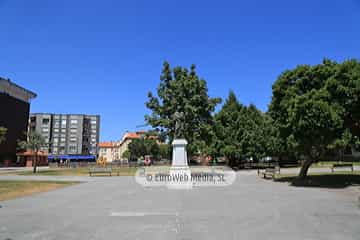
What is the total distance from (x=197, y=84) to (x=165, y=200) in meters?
29.0

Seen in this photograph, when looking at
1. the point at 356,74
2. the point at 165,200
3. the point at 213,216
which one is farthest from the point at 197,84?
the point at 213,216

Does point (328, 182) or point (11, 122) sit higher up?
point (11, 122)

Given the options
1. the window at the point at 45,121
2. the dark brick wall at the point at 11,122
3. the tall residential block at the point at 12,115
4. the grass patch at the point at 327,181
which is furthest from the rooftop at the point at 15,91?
the grass patch at the point at 327,181

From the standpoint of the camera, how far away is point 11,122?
2640 inches

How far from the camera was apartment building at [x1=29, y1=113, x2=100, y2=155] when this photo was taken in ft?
372

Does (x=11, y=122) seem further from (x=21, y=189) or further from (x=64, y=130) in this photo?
(x=21, y=189)

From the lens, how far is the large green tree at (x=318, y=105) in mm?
15055

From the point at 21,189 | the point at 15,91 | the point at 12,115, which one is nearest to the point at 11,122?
the point at 12,115

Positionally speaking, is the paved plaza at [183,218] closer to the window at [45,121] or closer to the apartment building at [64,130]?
the apartment building at [64,130]

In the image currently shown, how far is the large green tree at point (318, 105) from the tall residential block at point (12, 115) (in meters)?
60.2

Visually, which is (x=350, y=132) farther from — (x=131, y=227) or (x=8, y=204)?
(x=8, y=204)

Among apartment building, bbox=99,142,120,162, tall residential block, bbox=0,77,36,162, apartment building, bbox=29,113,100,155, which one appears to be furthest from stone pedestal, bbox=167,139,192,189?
apartment building, bbox=99,142,120,162

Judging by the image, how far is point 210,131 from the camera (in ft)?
117

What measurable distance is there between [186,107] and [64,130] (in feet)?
312
